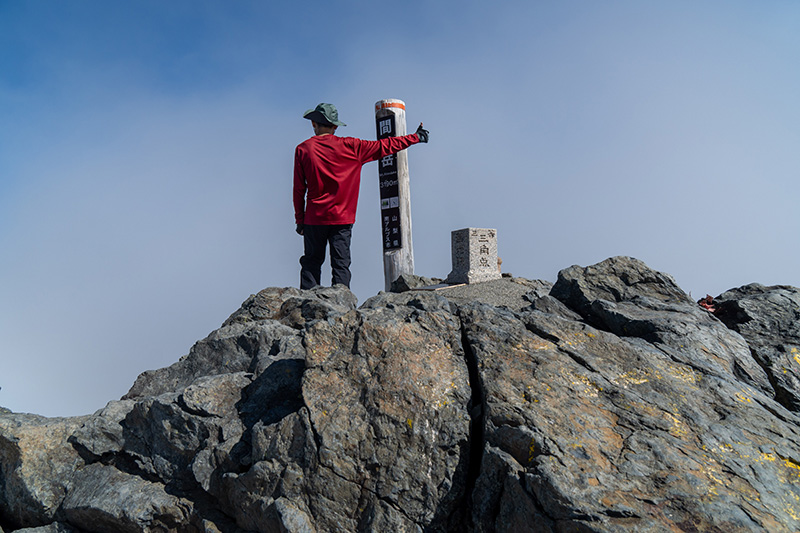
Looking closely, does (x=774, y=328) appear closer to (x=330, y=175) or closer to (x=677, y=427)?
(x=677, y=427)

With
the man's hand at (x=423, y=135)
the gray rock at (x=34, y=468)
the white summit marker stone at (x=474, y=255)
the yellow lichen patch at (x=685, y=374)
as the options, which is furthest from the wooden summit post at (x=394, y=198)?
the yellow lichen patch at (x=685, y=374)

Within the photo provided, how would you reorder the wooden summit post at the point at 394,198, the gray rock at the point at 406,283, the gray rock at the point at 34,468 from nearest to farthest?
the gray rock at the point at 34,468 < the gray rock at the point at 406,283 < the wooden summit post at the point at 394,198

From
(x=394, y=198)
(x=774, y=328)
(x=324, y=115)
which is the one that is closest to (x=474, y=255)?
(x=394, y=198)

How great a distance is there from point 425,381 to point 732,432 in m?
1.70

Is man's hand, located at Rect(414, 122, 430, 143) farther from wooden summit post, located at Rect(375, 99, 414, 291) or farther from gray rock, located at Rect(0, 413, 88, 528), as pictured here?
gray rock, located at Rect(0, 413, 88, 528)

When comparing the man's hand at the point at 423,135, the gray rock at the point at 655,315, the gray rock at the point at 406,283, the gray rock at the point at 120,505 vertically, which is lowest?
the gray rock at the point at 120,505

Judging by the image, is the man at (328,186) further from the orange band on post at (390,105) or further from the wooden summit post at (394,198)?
the orange band on post at (390,105)

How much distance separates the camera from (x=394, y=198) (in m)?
12.8

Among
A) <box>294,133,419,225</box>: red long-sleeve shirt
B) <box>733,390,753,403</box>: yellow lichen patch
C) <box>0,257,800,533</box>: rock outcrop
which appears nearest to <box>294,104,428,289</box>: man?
<box>294,133,419,225</box>: red long-sleeve shirt

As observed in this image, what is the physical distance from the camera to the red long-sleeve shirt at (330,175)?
364 inches

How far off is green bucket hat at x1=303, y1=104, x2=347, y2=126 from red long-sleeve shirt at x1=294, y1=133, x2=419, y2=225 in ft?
0.75

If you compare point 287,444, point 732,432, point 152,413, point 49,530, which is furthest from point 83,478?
point 732,432

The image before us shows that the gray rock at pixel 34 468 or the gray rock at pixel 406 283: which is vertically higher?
the gray rock at pixel 406 283

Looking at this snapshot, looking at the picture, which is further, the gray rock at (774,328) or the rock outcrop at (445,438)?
the gray rock at (774,328)
